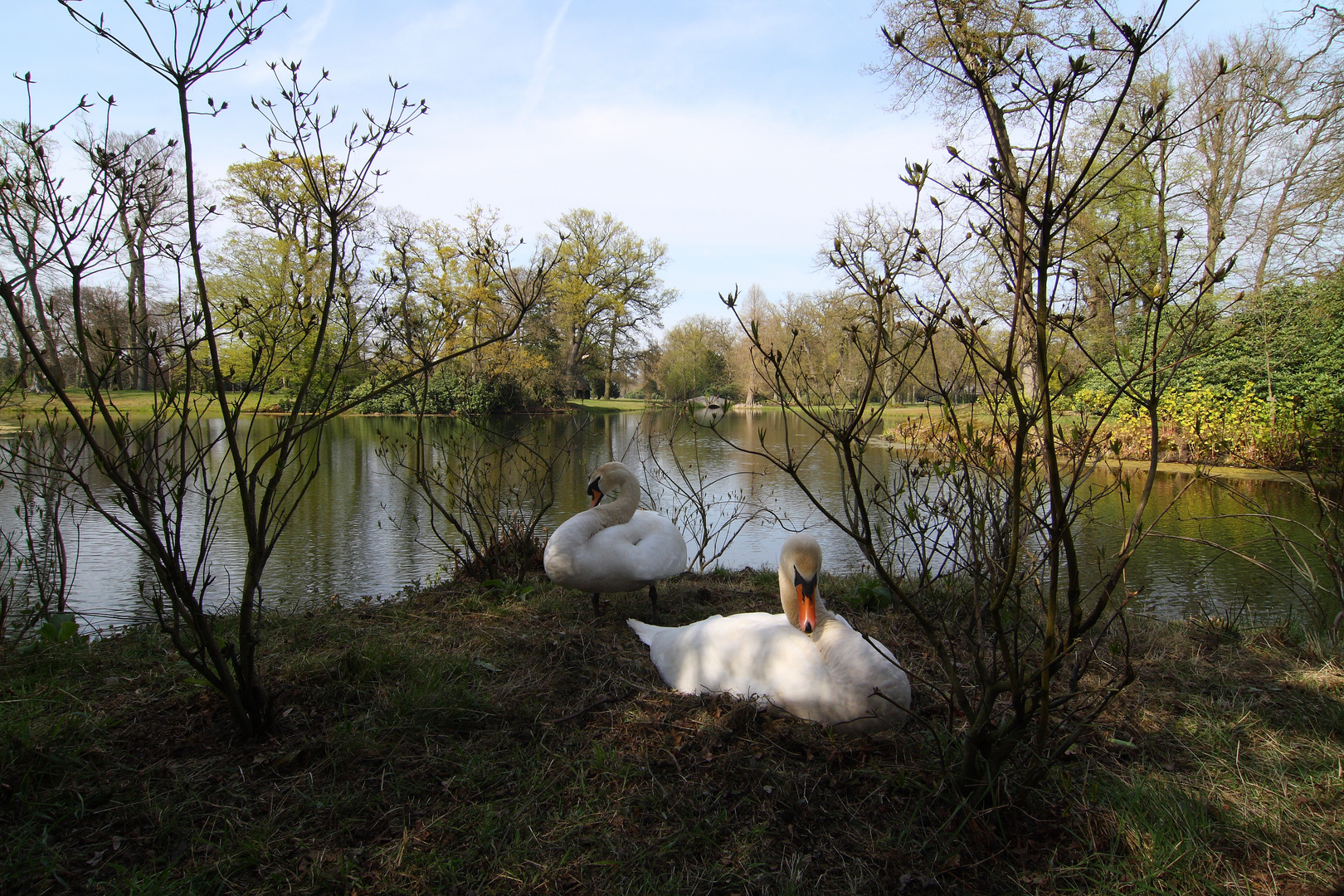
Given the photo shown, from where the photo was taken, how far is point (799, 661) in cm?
311

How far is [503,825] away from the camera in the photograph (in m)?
2.41

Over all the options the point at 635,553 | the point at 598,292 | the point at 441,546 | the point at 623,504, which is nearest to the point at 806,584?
the point at 635,553

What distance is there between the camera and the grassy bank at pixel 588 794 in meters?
2.20

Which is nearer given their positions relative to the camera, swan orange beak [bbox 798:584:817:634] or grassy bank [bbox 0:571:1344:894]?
grassy bank [bbox 0:571:1344:894]

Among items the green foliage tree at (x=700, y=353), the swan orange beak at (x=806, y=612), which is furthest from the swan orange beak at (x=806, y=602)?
the green foliage tree at (x=700, y=353)

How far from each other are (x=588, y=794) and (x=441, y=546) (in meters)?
6.65

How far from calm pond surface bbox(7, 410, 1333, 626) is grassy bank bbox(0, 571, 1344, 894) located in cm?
142

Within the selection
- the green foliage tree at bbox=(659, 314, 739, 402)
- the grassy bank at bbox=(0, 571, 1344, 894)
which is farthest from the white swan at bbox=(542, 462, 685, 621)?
the green foliage tree at bbox=(659, 314, 739, 402)

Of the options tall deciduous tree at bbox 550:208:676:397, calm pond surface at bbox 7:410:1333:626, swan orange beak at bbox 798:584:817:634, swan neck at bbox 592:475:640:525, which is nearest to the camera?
swan orange beak at bbox 798:584:817:634

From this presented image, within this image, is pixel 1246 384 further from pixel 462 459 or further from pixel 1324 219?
pixel 462 459

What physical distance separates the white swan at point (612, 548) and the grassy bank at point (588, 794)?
1.02 metres

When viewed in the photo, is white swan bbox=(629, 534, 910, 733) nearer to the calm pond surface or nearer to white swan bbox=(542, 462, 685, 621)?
white swan bbox=(542, 462, 685, 621)

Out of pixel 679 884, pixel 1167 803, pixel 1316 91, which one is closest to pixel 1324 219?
pixel 1316 91

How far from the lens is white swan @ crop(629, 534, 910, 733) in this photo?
2.90 metres
